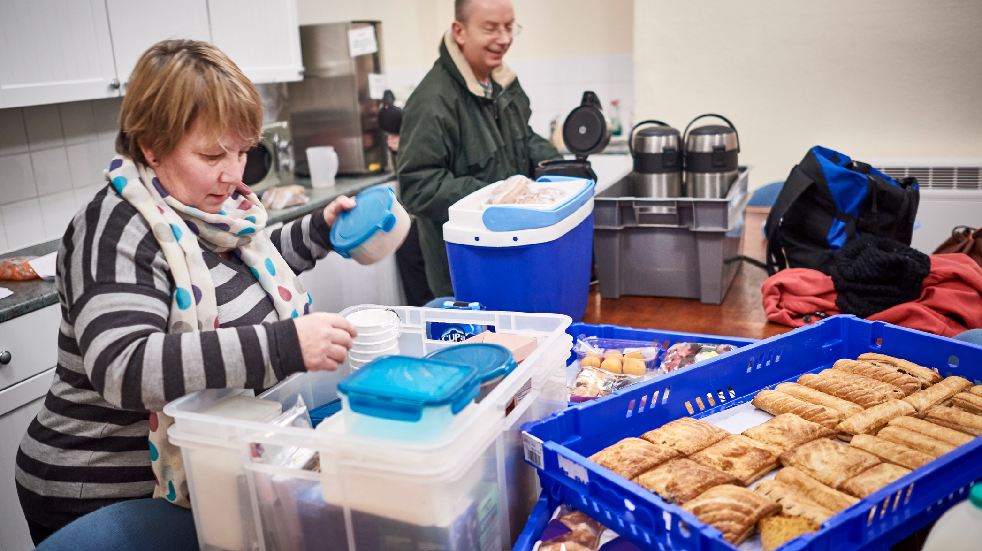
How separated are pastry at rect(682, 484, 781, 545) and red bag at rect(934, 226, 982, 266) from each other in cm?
142

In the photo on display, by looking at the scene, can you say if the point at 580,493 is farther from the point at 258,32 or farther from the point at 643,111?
the point at 643,111

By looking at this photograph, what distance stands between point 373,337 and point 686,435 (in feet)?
1.52

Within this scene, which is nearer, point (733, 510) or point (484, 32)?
point (733, 510)

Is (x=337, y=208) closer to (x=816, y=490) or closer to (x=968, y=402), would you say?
(x=816, y=490)

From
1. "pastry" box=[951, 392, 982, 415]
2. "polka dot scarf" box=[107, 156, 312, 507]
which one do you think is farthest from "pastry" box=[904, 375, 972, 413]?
"polka dot scarf" box=[107, 156, 312, 507]

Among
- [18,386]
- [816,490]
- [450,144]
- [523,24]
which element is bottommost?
[18,386]

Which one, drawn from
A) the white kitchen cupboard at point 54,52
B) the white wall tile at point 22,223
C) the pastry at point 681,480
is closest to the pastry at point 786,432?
the pastry at point 681,480

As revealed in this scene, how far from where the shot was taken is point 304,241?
139 centimetres

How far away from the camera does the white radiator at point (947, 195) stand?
340cm

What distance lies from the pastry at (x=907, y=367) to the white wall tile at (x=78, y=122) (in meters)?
2.69

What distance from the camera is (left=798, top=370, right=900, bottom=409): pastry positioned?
1212 mm

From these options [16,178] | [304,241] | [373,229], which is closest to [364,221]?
[373,229]

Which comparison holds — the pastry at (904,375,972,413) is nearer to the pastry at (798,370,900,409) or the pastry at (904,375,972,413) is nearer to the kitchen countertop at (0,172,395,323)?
the pastry at (798,370,900,409)

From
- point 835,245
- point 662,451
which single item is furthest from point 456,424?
point 835,245
